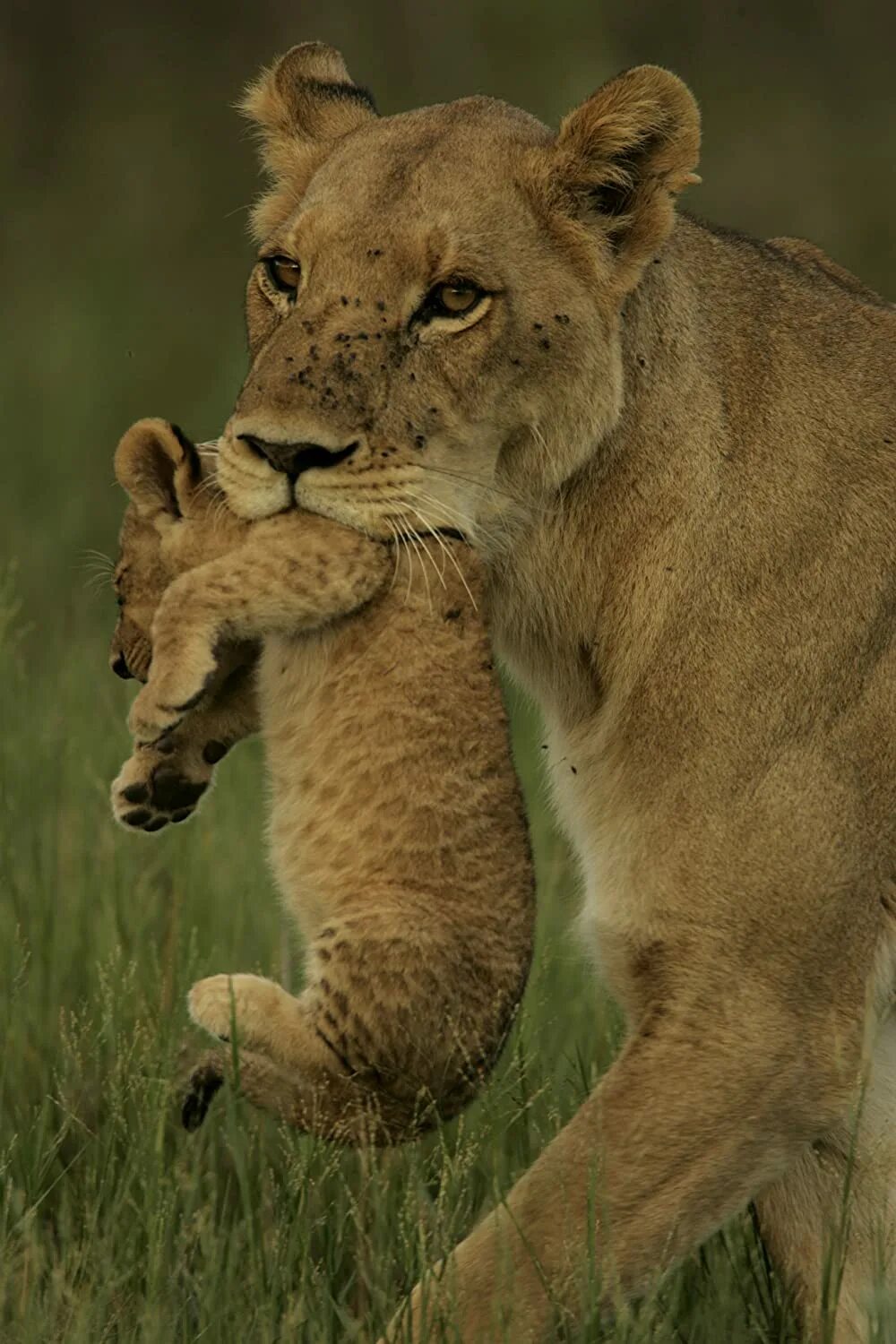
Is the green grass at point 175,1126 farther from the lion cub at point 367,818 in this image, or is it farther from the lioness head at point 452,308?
the lioness head at point 452,308

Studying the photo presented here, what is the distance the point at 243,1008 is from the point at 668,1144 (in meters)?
0.62

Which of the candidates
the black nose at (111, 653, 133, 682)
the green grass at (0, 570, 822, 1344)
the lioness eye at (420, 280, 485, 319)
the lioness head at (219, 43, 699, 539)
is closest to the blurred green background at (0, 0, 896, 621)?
the green grass at (0, 570, 822, 1344)

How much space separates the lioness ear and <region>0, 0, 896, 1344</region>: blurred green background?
0.81 m

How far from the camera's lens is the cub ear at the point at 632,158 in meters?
3.76

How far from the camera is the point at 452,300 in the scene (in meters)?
3.62

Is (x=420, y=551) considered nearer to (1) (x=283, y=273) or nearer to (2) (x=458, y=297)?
(2) (x=458, y=297)

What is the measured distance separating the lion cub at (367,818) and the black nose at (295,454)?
67 mm

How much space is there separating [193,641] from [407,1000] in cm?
58

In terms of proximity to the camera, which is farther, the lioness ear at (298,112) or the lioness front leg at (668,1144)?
the lioness ear at (298,112)

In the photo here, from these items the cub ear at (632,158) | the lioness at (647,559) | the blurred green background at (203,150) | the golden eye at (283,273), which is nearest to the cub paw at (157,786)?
the lioness at (647,559)

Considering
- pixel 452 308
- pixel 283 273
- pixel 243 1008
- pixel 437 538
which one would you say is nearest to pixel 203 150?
pixel 283 273

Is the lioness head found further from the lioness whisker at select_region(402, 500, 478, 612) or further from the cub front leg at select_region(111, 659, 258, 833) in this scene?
the cub front leg at select_region(111, 659, 258, 833)

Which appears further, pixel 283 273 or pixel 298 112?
pixel 298 112

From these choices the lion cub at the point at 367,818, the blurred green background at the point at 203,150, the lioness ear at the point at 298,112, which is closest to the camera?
the lion cub at the point at 367,818
